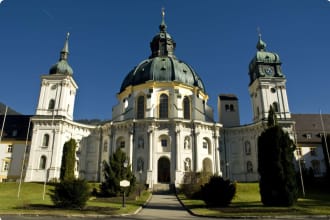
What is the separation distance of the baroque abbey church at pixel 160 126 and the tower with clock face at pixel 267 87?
0.59 feet

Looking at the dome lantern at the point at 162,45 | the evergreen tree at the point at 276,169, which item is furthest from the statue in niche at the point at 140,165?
the dome lantern at the point at 162,45

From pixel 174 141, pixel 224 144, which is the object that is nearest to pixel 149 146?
pixel 174 141

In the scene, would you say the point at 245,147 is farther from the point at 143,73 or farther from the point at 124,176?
the point at 124,176

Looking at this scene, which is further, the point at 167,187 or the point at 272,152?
the point at 167,187

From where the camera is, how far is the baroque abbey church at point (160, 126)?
159ft

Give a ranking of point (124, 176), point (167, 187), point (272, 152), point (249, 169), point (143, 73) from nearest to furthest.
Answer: point (272, 152) < point (124, 176) < point (167, 187) < point (249, 169) < point (143, 73)

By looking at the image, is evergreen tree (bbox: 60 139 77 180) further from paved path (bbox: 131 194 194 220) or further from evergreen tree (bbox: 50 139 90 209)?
paved path (bbox: 131 194 194 220)

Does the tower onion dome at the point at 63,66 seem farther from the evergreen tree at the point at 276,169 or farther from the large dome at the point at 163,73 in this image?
the evergreen tree at the point at 276,169

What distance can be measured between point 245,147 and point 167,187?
19729 mm

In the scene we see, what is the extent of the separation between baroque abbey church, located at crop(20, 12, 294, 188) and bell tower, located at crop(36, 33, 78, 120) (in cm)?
18

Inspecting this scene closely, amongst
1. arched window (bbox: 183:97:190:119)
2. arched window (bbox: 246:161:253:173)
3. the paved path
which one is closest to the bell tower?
arched window (bbox: 183:97:190:119)

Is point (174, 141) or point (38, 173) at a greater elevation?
point (174, 141)

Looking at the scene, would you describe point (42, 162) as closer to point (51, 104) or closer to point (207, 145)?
point (51, 104)

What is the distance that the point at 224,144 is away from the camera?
55.6m
